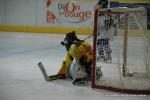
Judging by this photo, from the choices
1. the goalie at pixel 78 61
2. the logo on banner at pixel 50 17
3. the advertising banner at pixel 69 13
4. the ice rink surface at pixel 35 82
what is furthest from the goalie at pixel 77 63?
the logo on banner at pixel 50 17

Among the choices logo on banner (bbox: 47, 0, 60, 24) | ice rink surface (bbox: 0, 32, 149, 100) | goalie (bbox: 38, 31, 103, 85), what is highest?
logo on banner (bbox: 47, 0, 60, 24)

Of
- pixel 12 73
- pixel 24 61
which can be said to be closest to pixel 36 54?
pixel 24 61

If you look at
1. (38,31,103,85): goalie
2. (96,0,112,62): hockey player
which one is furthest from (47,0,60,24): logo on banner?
(38,31,103,85): goalie

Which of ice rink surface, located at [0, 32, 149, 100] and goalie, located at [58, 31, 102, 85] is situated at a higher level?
goalie, located at [58, 31, 102, 85]

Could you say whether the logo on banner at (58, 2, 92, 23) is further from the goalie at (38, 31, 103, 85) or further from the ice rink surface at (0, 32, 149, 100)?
the goalie at (38, 31, 103, 85)

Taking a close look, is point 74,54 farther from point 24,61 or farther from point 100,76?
point 24,61

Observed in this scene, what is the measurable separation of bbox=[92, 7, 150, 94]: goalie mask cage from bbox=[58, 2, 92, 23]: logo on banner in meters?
6.38

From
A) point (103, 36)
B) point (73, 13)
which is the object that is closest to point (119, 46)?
point (103, 36)

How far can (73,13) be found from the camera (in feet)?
39.4

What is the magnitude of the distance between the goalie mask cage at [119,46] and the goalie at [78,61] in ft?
0.51

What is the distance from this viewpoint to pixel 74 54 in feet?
16.0

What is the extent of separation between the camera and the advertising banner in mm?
11977

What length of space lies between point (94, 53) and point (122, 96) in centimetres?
69

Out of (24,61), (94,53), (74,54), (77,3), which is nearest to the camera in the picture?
(94,53)
